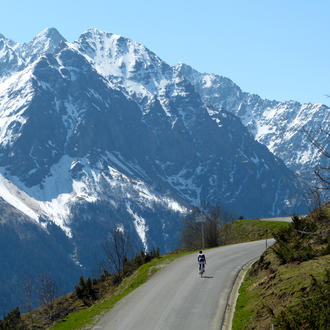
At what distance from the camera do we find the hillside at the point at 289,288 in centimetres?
1806

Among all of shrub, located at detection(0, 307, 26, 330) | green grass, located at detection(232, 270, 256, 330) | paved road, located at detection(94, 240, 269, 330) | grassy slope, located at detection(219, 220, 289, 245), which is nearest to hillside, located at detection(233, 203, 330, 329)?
green grass, located at detection(232, 270, 256, 330)

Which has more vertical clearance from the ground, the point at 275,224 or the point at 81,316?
the point at 275,224

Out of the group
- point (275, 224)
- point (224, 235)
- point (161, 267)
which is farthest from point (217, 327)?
point (224, 235)

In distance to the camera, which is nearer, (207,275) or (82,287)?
(207,275)

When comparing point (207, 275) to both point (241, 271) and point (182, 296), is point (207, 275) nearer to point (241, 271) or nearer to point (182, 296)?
point (241, 271)

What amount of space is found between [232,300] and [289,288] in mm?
7090

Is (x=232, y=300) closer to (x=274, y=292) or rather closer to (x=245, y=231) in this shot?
(x=274, y=292)

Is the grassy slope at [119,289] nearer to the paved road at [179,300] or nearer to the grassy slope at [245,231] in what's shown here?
the grassy slope at [245,231]

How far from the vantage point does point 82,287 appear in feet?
181

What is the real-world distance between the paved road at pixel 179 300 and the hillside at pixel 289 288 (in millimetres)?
1717

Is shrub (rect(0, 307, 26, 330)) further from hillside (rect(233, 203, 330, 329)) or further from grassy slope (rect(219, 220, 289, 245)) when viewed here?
grassy slope (rect(219, 220, 289, 245))

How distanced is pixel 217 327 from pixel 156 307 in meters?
6.13

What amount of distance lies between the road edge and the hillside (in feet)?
1.47

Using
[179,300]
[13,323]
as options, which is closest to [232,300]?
[179,300]
